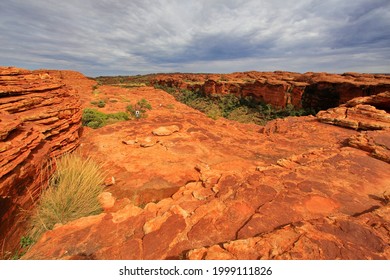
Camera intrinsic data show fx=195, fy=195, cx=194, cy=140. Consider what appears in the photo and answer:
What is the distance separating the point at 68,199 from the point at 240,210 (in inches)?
110

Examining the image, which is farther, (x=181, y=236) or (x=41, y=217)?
(x=41, y=217)

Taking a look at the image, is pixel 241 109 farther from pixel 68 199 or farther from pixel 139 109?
pixel 68 199

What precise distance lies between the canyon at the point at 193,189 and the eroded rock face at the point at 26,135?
2cm

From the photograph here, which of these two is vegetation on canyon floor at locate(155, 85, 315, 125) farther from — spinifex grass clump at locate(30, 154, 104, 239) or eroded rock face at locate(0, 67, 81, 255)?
spinifex grass clump at locate(30, 154, 104, 239)

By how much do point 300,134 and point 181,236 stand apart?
7427mm

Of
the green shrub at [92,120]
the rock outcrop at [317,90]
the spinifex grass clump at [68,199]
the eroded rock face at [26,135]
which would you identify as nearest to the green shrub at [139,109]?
the green shrub at [92,120]

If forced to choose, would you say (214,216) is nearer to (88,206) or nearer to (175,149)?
(88,206)

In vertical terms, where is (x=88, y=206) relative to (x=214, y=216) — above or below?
below

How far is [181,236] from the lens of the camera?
2250mm

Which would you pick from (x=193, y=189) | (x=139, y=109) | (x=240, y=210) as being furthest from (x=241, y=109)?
(x=240, y=210)

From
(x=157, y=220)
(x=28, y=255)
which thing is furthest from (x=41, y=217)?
(x=157, y=220)

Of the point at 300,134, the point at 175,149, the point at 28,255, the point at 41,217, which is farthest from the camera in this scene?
the point at 300,134

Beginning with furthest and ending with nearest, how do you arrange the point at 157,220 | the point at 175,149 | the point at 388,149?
1. the point at 175,149
2. the point at 388,149
3. the point at 157,220

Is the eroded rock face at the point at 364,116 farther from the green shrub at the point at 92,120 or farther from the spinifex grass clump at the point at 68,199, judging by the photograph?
the green shrub at the point at 92,120
